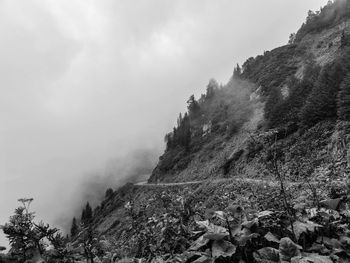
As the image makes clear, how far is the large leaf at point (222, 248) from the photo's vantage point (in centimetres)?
434

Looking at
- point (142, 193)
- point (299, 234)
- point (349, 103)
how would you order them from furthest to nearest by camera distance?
point (142, 193) < point (349, 103) < point (299, 234)

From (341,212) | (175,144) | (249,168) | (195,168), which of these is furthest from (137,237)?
(175,144)

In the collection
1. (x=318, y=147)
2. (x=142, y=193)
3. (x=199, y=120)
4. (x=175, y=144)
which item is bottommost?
(x=318, y=147)

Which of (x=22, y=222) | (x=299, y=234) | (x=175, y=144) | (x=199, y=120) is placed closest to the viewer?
(x=22, y=222)

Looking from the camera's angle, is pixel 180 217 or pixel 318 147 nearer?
pixel 180 217

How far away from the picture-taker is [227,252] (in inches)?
174

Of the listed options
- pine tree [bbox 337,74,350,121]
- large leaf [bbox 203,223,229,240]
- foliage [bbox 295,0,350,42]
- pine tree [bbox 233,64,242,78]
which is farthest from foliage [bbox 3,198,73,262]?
pine tree [bbox 233,64,242,78]

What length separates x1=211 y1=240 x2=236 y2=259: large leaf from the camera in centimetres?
434

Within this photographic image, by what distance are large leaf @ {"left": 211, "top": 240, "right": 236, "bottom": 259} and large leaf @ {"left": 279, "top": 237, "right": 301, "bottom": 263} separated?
661mm

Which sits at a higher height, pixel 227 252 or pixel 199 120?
pixel 199 120

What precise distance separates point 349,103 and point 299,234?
37146 mm

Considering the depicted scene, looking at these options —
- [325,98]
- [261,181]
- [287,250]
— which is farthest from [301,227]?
[325,98]

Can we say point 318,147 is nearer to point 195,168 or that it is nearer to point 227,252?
point 227,252

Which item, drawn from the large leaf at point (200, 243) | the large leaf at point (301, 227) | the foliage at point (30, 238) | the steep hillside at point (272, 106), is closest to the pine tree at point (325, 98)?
the steep hillside at point (272, 106)
